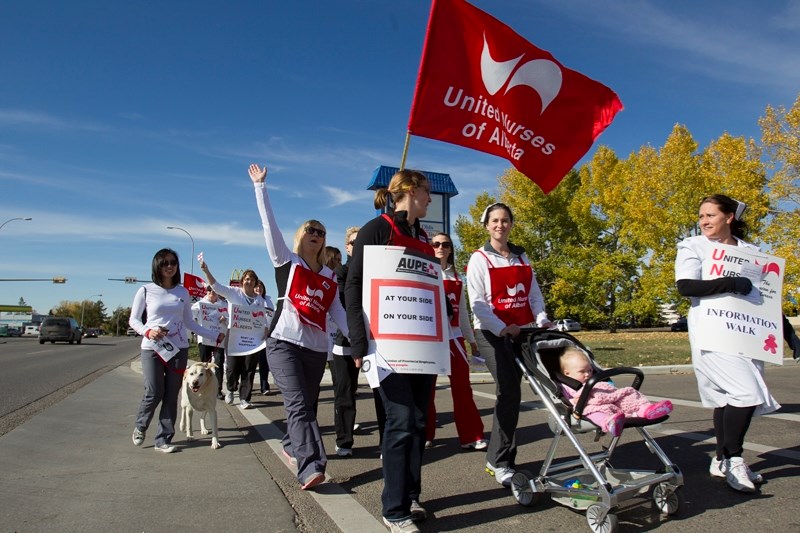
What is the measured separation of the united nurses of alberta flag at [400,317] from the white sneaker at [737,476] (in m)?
2.18

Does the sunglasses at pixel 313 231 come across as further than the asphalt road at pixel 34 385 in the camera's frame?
No

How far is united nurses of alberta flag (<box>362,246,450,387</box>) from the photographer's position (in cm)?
330

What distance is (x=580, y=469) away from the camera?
12.4 feet

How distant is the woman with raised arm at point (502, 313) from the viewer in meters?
4.20

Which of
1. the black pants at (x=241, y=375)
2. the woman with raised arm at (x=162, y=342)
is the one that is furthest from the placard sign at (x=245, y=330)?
the woman with raised arm at (x=162, y=342)

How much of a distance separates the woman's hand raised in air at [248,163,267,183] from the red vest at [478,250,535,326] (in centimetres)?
181

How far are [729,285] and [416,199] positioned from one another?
234 centimetres

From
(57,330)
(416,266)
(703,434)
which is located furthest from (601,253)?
(57,330)

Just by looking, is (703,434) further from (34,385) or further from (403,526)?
(34,385)

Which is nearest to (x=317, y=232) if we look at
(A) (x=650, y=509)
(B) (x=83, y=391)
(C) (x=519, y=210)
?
(A) (x=650, y=509)

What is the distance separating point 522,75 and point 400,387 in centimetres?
363

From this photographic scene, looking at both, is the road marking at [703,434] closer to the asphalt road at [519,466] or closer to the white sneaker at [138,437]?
the asphalt road at [519,466]

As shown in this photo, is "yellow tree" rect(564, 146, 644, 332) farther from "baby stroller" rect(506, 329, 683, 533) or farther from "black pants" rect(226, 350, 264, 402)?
"baby stroller" rect(506, 329, 683, 533)

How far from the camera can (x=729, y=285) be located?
402cm
